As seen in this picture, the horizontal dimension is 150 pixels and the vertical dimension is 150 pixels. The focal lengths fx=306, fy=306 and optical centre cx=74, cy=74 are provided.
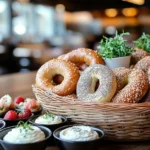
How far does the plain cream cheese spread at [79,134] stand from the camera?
87cm

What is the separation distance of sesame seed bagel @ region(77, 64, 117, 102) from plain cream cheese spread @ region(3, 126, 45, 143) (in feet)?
0.73

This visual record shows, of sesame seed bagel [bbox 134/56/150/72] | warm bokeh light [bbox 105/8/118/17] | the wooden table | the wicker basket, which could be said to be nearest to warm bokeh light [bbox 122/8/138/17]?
warm bokeh light [bbox 105/8/118/17]

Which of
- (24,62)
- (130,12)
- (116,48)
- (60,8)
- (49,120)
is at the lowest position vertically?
(24,62)

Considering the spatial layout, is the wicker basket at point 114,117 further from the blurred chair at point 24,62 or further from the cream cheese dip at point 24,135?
the blurred chair at point 24,62

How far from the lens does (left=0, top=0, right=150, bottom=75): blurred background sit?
807 centimetres

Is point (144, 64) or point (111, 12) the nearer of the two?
point (144, 64)

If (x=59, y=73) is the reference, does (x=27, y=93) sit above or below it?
below

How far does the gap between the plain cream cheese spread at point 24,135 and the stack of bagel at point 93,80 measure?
0.22m

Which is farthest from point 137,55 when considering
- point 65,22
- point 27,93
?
point 65,22

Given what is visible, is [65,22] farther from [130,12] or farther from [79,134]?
[79,134]

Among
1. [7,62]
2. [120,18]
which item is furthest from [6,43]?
[120,18]

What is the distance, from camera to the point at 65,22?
11.0 m

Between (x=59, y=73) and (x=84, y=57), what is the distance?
0.40 ft

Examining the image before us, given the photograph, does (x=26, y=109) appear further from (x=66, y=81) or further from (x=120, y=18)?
(x=120, y=18)
